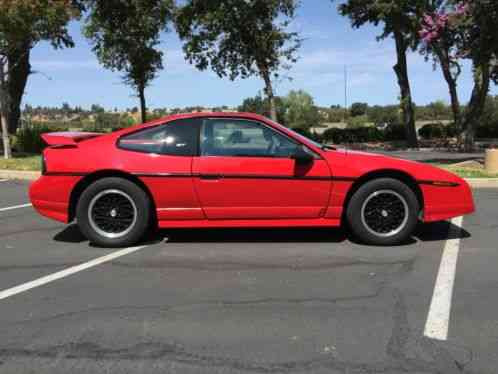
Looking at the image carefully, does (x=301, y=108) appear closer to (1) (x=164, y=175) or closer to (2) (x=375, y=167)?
(2) (x=375, y=167)

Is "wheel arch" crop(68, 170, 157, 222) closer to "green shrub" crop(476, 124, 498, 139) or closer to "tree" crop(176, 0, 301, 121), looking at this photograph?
"tree" crop(176, 0, 301, 121)

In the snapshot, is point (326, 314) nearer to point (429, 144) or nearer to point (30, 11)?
point (30, 11)

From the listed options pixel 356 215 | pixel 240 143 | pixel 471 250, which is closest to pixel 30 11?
pixel 240 143

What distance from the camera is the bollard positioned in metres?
11.1

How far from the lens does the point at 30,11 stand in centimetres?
1439

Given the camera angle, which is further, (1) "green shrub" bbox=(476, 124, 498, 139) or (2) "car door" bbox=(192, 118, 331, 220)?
(1) "green shrub" bbox=(476, 124, 498, 139)

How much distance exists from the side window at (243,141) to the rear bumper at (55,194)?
4.70ft

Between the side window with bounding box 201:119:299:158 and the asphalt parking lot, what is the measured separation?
1005mm

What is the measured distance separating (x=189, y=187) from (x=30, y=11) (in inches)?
458

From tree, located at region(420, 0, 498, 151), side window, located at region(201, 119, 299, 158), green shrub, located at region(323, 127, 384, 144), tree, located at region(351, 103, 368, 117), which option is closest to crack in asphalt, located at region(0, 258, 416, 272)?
side window, located at region(201, 119, 299, 158)

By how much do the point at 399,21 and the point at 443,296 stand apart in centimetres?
2122

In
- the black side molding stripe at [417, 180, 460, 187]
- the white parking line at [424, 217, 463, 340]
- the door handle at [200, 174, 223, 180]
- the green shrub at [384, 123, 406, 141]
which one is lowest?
the white parking line at [424, 217, 463, 340]

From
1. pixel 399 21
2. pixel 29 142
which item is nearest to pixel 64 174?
pixel 29 142

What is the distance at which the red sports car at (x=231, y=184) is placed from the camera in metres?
5.32
